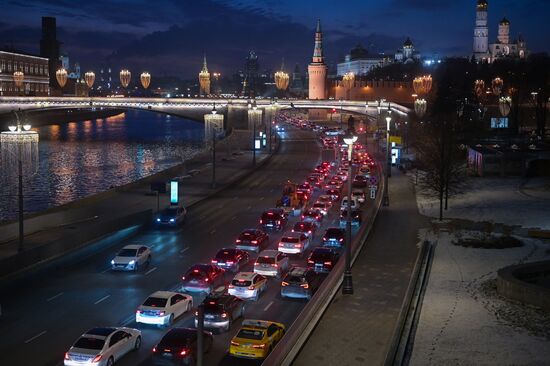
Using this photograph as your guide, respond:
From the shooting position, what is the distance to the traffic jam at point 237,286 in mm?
14594

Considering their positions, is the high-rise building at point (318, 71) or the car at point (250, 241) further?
the high-rise building at point (318, 71)

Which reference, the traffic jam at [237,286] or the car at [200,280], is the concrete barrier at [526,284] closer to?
the traffic jam at [237,286]

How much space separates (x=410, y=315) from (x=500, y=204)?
22660 mm

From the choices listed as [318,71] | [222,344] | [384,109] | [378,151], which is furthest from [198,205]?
[318,71]

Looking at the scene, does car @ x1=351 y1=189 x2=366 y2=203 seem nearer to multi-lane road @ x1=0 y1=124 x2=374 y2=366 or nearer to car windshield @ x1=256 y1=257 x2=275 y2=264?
multi-lane road @ x1=0 y1=124 x2=374 y2=366

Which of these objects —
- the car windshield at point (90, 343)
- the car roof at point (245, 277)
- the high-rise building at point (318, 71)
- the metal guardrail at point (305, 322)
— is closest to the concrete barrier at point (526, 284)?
the metal guardrail at point (305, 322)

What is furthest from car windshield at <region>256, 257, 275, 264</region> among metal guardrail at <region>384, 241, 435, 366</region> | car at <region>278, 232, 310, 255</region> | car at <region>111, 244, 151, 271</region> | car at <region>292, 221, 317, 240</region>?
car at <region>292, 221, 317, 240</region>

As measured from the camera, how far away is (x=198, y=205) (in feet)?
125

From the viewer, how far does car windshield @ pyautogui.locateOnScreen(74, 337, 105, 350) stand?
14.4m

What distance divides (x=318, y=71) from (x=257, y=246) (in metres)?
123

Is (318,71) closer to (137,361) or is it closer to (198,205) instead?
(198,205)

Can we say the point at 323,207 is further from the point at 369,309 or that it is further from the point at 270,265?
the point at 369,309

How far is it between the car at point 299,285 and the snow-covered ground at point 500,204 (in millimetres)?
15815

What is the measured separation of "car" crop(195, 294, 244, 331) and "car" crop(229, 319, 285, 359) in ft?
4.88
